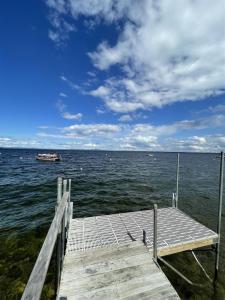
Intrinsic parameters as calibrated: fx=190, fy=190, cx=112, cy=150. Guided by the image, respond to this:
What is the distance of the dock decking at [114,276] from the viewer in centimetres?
368

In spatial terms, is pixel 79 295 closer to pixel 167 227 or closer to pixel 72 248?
pixel 72 248

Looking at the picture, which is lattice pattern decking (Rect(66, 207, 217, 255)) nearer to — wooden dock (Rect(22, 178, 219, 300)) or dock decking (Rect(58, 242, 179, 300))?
wooden dock (Rect(22, 178, 219, 300))

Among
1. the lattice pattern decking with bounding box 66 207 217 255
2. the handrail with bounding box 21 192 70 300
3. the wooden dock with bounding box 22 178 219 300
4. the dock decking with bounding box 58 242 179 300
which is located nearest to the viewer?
the handrail with bounding box 21 192 70 300

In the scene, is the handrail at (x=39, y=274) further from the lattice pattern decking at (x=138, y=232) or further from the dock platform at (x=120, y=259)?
the lattice pattern decking at (x=138, y=232)

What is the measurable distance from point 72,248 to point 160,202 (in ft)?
37.8

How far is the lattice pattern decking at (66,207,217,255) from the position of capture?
254 inches

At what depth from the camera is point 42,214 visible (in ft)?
40.9

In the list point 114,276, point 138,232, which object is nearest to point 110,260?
point 114,276

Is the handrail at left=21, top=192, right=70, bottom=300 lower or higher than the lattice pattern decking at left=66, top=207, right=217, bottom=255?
higher

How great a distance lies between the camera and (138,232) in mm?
7258

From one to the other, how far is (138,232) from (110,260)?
284 centimetres

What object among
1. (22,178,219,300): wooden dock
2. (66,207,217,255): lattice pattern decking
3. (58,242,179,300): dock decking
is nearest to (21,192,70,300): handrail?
(22,178,219,300): wooden dock

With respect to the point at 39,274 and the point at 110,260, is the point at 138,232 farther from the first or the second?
the point at 39,274

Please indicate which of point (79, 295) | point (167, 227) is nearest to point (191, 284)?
point (167, 227)
